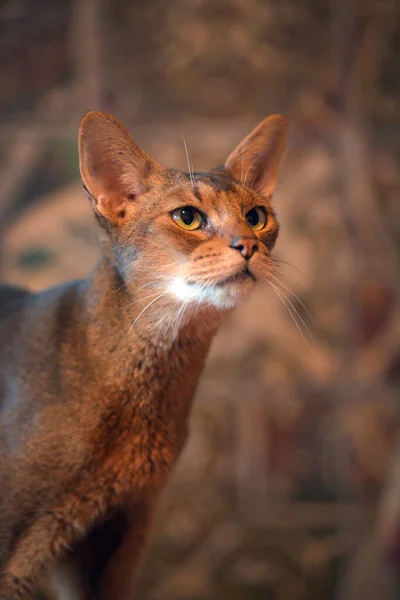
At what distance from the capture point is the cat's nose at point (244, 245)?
0.91 metres

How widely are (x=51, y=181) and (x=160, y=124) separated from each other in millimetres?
418

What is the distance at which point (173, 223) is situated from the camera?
3.16 feet

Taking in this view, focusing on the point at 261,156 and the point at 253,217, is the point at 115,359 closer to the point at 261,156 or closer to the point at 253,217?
the point at 253,217

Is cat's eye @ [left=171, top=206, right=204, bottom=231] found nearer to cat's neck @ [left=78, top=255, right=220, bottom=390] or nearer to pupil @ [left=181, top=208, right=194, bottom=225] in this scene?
pupil @ [left=181, top=208, right=194, bottom=225]

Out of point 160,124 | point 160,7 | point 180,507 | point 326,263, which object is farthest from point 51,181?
point 180,507

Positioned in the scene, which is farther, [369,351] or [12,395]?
[369,351]

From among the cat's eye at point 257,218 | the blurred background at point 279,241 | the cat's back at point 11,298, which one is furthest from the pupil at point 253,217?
the blurred background at point 279,241

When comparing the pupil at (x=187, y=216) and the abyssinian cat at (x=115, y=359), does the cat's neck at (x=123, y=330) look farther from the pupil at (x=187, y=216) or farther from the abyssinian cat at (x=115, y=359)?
the pupil at (x=187, y=216)

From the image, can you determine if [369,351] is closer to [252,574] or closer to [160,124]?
[252,574]

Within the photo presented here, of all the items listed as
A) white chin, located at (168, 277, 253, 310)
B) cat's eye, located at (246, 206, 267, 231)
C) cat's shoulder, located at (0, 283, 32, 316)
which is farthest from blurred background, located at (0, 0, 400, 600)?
white chin, located at (168, 277, 253, 310)

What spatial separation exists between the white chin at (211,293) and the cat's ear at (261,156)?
23 centimetres

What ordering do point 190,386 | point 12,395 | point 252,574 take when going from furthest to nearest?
point 252,574
point 190,386
point 12,395

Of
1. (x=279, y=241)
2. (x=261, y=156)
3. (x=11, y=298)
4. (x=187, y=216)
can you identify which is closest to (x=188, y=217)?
(x=187, y=216)

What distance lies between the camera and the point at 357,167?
2219mm
